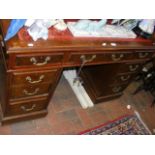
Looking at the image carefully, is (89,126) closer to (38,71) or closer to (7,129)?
(7,129)

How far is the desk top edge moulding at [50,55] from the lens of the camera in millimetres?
1545

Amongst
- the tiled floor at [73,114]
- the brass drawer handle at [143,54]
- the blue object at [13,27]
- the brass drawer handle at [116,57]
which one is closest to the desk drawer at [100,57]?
the brass drawer handle at [116,57]

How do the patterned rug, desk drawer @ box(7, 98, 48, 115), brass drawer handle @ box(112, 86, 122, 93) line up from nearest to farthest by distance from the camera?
desk drawer @ box(7, 98, 48, 115), the patterned rug, brass drawer handle @ box(112, 86, 122, 93)

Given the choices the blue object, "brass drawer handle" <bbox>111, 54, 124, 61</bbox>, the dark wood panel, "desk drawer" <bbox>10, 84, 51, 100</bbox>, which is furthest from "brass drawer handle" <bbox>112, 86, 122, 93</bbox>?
the blue object

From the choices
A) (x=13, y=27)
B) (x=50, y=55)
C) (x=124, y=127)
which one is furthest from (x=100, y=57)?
(x=124, y=127)

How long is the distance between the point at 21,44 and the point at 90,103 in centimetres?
146

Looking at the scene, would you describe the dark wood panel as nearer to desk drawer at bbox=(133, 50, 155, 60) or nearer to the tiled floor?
the tiled floor

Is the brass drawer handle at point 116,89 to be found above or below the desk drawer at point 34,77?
above

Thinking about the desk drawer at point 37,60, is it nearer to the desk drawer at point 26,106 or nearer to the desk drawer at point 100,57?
the desk drawer at point 100,57

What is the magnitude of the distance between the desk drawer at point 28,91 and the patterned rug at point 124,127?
75 centimetres

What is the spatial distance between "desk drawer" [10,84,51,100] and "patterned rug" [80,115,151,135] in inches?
29.4

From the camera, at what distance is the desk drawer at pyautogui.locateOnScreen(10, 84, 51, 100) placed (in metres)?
1.82
